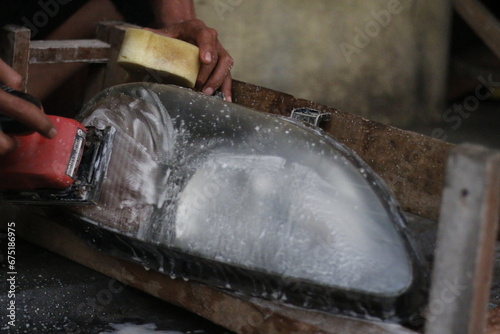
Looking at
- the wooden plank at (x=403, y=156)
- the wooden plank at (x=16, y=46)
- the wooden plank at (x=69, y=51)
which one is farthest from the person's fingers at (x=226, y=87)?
the wooden plank at (x=16, y=46)

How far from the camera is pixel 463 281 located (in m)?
1.23

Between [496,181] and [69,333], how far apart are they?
3.23ft

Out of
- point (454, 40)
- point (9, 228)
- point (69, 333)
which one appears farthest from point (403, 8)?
point (69, 333)

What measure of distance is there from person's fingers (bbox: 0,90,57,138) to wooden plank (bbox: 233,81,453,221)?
0.88m

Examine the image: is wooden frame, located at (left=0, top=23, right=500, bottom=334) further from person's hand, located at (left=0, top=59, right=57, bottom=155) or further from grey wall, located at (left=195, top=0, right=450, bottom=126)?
grey wall, located at (left=195, top=0, right=450, bottom=126)

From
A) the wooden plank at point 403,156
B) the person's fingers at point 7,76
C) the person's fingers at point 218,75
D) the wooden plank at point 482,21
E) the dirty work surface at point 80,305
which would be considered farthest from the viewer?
the wooden plank at point 482,21

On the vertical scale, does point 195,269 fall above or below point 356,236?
below

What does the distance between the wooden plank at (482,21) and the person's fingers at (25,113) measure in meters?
3.18

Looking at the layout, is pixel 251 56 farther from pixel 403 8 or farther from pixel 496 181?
pixel 496 181

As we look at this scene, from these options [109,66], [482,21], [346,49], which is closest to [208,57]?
[109,66]

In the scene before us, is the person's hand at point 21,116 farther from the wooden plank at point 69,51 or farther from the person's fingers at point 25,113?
the wooden plank at point 69,51

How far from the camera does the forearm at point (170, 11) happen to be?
8.32 ft

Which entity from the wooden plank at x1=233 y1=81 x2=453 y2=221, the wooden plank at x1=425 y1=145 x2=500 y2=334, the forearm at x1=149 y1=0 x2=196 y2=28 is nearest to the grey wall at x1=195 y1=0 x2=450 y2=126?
the forearm at x1=149 y1=0 x2=196 y2=28

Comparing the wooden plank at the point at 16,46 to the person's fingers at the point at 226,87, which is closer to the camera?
the wooden plank at the point at 16,46
